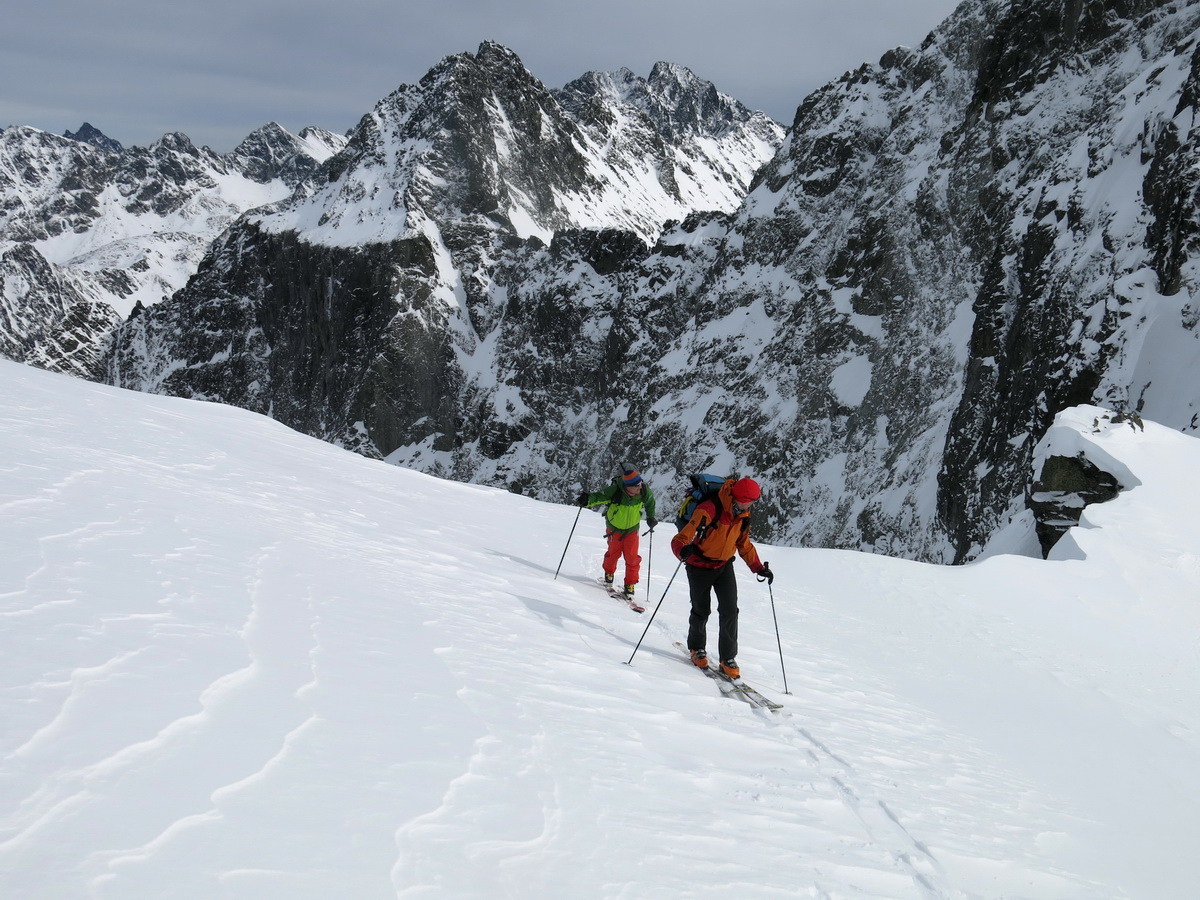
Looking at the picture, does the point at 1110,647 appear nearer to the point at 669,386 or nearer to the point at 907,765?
the point at 907,765

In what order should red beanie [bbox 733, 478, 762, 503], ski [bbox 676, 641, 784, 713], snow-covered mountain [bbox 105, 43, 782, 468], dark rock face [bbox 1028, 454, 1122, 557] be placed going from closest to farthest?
ski [bbox 676, 641, 784, 713] < red beanie [bbox 733, 478, 762, 503] < dark rock face [bbox 1028, 454, 1122, 557] < snow-covered mountain [bbox 105, 43, 782, 468]

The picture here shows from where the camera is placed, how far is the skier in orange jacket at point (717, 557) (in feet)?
24.7

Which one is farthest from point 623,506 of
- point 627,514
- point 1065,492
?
point 1065,492

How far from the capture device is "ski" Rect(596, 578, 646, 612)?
9984 millimetres

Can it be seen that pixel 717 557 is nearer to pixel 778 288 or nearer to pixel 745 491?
pixel 745 491

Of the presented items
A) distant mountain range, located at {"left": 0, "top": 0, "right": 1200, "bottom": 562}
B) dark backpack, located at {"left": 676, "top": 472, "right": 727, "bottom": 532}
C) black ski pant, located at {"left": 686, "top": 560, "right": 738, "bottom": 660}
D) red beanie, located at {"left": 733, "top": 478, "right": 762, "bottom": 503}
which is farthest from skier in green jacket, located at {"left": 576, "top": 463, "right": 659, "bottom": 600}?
distant mountain range, located at {"left": 0, "top": 0, "right": 1200, "bottom": 562}

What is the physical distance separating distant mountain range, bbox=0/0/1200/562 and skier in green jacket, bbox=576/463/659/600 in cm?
1893

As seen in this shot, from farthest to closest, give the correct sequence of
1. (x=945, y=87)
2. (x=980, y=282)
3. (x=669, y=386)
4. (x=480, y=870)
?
1. (x=669, y=386)
2. (x=945, y=87)
3. (x=980, y=282)
4. (x=480, y=870)

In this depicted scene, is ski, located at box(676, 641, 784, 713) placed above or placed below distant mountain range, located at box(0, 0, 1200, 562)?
below

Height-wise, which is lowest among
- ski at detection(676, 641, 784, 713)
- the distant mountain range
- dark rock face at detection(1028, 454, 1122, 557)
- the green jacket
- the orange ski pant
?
ski at detection(676, 641, 784, 713)

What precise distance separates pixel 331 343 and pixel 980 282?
87.2 meters

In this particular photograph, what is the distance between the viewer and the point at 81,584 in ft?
15.8

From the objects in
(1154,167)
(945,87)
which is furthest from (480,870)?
(945,87)

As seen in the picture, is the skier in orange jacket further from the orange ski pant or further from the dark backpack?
the orange ski pant
